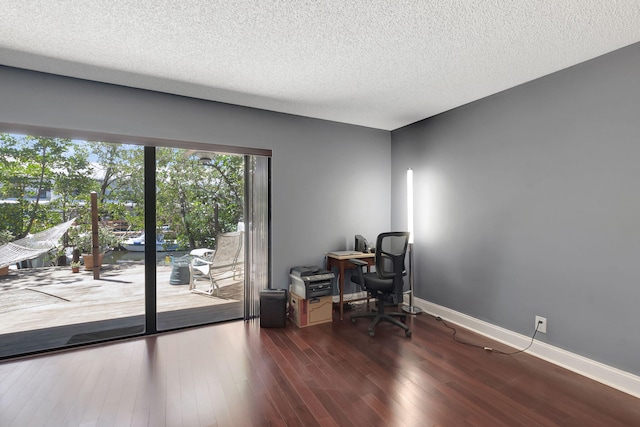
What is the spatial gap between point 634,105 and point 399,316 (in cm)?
279

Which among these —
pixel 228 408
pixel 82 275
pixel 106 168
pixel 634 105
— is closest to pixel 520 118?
pixel 634 105

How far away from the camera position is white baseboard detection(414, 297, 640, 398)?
2191 millimetres

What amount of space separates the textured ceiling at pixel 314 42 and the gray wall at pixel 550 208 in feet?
1.04

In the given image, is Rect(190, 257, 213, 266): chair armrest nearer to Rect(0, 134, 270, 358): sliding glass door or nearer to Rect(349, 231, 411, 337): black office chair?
Rect(0, 134, 270, 358): sliding glass door

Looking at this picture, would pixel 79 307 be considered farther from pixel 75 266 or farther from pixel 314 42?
pixel 314 42

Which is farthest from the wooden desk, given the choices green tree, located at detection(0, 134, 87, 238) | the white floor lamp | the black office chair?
Result: green tree, located at detection(0, 134, 87, 238)

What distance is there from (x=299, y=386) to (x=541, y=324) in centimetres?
229

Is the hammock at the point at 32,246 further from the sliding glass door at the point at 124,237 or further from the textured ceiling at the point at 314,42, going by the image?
the textured ceiling at the point at 314,42

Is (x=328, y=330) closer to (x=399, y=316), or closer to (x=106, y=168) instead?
(x=399, y=316)

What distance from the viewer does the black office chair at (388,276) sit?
123 inches

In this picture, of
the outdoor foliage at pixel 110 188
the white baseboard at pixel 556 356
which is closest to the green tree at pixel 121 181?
the outdoor foliage at pixel 110 188

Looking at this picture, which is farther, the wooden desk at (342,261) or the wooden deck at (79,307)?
the wooden desk at (342,261)

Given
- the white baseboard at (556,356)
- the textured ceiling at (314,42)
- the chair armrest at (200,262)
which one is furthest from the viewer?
the chair armrest at (200,262)

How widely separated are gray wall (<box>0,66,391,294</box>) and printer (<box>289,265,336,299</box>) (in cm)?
28
